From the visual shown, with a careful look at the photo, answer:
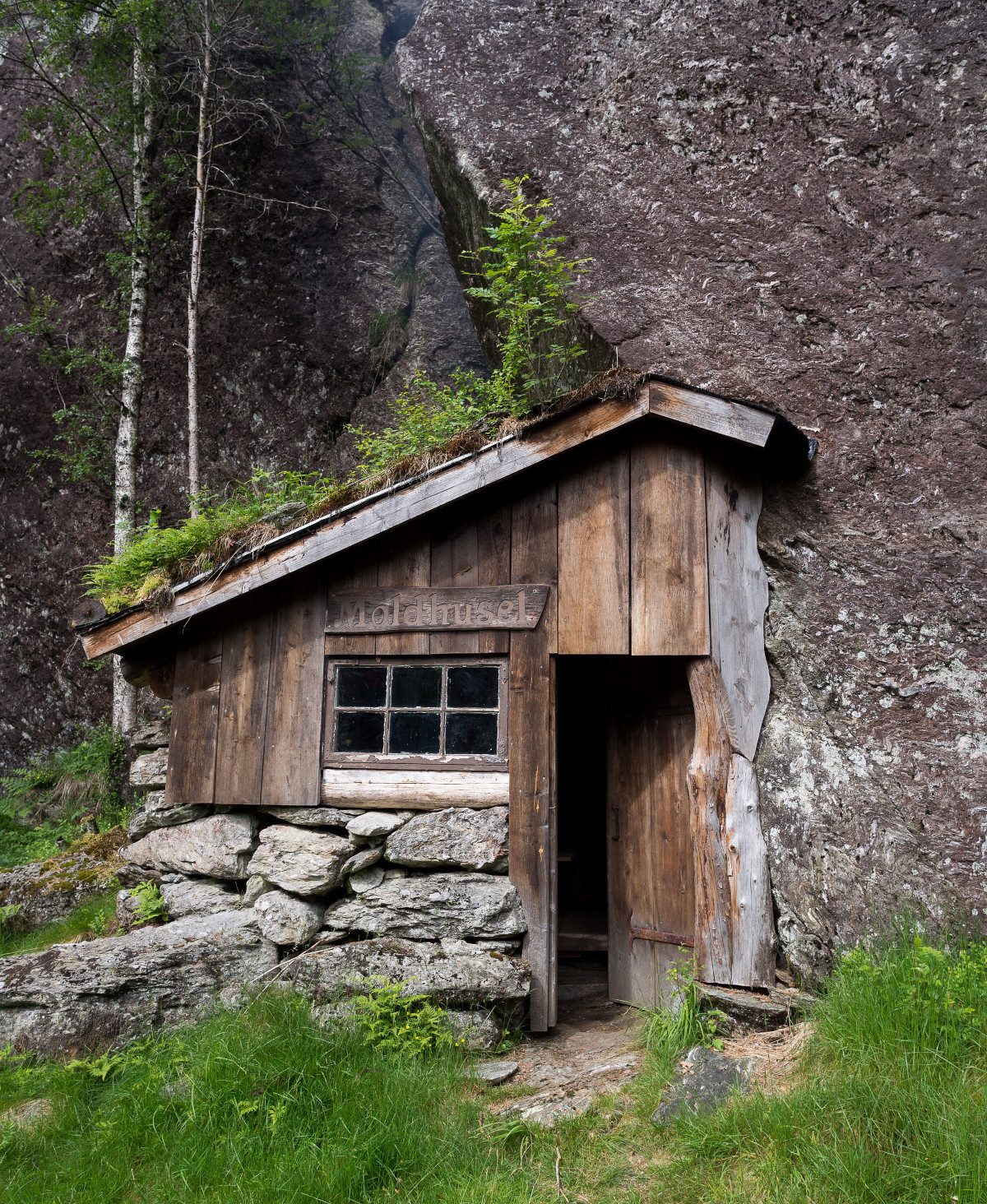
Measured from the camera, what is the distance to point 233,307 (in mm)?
12648

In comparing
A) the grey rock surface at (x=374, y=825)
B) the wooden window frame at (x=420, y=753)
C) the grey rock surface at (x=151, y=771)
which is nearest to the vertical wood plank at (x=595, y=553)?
the wooden window frame at (x=420, y=753)

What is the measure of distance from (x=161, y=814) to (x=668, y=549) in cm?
391

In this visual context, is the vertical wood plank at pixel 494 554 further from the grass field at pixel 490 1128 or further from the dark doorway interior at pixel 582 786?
the dark doorway interior at pixel 582 786

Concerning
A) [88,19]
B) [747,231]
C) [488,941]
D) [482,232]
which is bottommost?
[488,941]

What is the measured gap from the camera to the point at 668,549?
16.8ft

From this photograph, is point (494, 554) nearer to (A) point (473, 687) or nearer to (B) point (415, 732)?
(A) point (473, 687)

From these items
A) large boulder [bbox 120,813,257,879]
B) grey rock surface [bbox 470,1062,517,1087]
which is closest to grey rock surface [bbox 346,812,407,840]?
large boulder [bbox 120,813,257,879]

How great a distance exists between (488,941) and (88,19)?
1449 cm

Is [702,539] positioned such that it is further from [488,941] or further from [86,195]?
[86,195]

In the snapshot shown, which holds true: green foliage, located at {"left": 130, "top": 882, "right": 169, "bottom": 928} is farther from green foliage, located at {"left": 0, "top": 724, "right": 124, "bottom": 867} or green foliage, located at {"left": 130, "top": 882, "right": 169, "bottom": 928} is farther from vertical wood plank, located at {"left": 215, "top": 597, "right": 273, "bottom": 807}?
green foliage, located at {"left": 0, "top": 724, "right": 124, "bottom": 867}

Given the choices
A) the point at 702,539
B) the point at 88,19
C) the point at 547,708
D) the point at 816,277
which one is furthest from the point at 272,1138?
the point at 88,19

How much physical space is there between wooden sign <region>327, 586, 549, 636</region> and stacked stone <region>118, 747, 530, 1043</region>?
3.90 feet

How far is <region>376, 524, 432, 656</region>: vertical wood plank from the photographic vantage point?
5.37 meters

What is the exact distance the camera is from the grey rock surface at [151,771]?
19.1 feet
